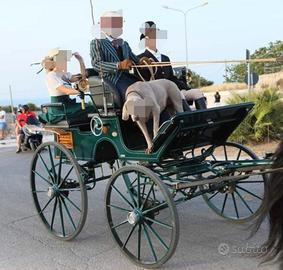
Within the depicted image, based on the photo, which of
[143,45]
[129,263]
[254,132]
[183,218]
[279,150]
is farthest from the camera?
[254,132]

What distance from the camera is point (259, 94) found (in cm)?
1087

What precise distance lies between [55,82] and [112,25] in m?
0.99

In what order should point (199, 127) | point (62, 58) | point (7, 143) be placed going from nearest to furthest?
point (199, 127) → point (62, 58) → point (7, 143)

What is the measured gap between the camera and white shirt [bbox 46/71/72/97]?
5.39 m

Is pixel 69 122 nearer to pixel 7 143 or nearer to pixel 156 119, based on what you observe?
pixel 156 119

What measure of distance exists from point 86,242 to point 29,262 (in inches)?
25.7

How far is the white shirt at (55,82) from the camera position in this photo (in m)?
5.39

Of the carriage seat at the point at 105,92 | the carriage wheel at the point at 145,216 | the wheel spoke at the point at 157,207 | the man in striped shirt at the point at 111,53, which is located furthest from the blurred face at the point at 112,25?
the wheel spoke at the point at 157,207

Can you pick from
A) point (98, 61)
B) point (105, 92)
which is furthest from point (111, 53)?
point (105, 92)

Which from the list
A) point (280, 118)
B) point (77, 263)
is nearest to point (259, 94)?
point (280, 118)

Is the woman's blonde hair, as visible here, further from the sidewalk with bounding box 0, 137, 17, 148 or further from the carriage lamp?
the sidewalk with bounding box 0, 137, 17, 148

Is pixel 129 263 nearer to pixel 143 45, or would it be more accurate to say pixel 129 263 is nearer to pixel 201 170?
pixel 201 170

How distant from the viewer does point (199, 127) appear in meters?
4.40

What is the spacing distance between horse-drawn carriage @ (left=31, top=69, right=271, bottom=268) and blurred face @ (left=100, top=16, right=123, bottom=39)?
50 centimetres
